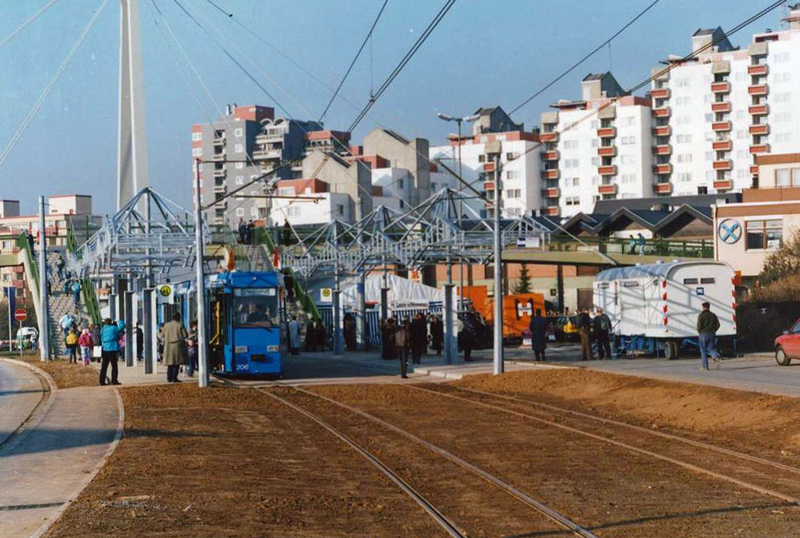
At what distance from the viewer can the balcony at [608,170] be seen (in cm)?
12394

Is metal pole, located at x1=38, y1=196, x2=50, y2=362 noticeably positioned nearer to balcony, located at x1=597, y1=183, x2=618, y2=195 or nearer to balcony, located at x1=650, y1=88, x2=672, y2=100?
balcony, located at x1=597, y1=183, x2=618, y2=195

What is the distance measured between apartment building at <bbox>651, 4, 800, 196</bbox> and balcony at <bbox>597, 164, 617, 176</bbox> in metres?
4.02

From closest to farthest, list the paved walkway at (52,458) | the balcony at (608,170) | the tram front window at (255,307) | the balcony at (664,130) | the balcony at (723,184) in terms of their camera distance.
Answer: the paved walkway at (52,458) → the tram front window at (255,307) → the balcony at (723,184) → the balcony at (664,130) → the balcony at (608,170)

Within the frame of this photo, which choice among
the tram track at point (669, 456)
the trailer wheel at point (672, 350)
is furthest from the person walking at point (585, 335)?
the tram track at point (669, 456)

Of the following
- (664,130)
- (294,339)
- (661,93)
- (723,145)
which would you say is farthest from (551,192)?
(294,339)

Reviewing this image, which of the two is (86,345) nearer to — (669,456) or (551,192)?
(669,456)

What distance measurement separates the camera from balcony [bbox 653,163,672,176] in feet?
400

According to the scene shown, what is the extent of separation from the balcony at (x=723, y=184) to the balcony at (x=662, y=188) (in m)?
5.19

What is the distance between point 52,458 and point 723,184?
10605cm

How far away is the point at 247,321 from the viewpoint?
35.2 m

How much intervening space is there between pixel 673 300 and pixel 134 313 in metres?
19.0

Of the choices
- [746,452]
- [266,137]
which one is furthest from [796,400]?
[266,137]

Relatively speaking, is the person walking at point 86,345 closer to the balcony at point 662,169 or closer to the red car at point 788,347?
the red car at point 788,347

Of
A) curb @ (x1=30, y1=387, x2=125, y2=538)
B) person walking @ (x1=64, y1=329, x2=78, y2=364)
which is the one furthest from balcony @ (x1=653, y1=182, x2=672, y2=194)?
curb @ (x1=30, y1=387, x2=125, y2=538)
